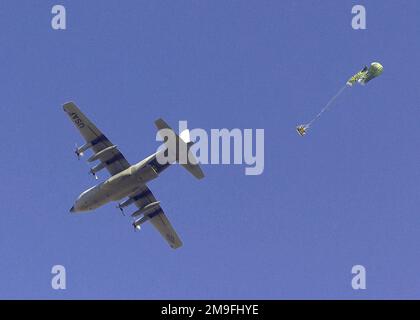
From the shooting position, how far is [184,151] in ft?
228

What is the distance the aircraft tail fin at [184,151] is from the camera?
220 ft

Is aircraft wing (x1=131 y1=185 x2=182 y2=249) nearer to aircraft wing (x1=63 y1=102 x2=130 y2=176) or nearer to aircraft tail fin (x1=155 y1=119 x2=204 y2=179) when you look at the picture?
aircraft wing (x1=63 y1=102 x2=130 y2=176)

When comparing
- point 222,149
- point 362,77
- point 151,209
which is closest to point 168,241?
point 151,209

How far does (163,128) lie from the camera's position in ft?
220

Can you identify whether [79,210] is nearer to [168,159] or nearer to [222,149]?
[168,159]

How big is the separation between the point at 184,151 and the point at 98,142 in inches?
415

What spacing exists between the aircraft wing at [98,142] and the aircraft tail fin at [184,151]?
7364mm

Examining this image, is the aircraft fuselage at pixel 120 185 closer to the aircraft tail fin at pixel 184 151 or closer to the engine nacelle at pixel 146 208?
the aircraft tail fin at pixel 184 151

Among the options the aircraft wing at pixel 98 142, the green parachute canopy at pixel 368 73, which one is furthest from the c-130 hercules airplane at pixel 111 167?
the green parachute canopy at pixel 368 73

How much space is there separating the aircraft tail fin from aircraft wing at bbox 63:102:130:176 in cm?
736
